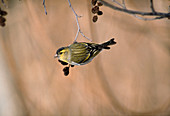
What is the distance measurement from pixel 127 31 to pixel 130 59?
0.58 feet

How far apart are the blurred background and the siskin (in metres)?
0.57

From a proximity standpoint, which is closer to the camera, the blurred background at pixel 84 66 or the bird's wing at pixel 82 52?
the bird's wing at pixel 82 52

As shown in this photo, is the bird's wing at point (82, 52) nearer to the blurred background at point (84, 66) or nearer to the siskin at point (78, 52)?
the siskin at point (78, 52)

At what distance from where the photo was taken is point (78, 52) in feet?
1.90

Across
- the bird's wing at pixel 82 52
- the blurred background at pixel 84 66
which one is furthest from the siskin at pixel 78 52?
the blurred background at pixel 84 66

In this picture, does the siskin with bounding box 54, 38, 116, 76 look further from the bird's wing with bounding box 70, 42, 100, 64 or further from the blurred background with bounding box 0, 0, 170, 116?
the blurred background with bounding box 0, 0, 170, 116

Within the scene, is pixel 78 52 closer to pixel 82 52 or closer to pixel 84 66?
pixel 82 52

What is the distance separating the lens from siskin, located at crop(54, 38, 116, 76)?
1.84 ft

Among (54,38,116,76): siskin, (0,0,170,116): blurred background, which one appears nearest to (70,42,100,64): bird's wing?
(54,38,116,76): siskin

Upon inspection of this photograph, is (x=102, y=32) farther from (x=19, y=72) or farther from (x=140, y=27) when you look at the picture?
(x=19, y=72)

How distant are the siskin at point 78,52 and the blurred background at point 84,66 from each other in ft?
1.88

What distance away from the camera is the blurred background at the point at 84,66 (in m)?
1.15

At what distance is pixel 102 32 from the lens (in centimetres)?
117

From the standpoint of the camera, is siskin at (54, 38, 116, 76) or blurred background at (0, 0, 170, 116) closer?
siskin at (54, 38, 116, 76)
